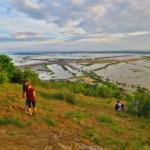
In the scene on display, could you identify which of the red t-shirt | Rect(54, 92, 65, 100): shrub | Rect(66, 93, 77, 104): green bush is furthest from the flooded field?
the red t-shirt

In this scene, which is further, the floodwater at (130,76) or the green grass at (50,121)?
the floodwater at (130,76)

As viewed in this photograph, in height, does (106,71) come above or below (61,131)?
below

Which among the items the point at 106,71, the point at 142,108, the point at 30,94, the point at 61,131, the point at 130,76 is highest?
the point at 30,94

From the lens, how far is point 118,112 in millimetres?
17031

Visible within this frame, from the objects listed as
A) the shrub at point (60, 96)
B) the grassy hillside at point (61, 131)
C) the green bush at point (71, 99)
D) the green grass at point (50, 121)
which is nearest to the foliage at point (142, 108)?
the grassy hillside at point (61, 131)

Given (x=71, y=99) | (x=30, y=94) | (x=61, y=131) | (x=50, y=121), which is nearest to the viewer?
(x=61, y=131)

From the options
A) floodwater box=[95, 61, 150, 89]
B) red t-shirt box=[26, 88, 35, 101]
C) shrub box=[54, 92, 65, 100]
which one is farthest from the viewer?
floodwater box=[95, 61, 150, 89]

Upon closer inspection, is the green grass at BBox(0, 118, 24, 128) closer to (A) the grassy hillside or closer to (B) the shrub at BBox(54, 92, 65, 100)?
(A) the grassy hillside

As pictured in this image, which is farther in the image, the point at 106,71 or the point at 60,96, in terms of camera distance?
the point at 106,71

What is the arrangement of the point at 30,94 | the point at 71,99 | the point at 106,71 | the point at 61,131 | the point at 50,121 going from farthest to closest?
1. the point at 106,71
2. the point at 71,99
3. the point at 30,94
4. the point at 50,121
5. the point at 61,131

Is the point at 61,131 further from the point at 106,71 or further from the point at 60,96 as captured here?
the point at 106,71

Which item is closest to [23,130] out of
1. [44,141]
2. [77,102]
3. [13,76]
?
[44,141]

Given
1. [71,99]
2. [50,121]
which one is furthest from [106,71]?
[50,121]

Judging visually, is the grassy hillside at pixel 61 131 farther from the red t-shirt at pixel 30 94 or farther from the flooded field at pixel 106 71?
the flooded field at pixel 106 71
